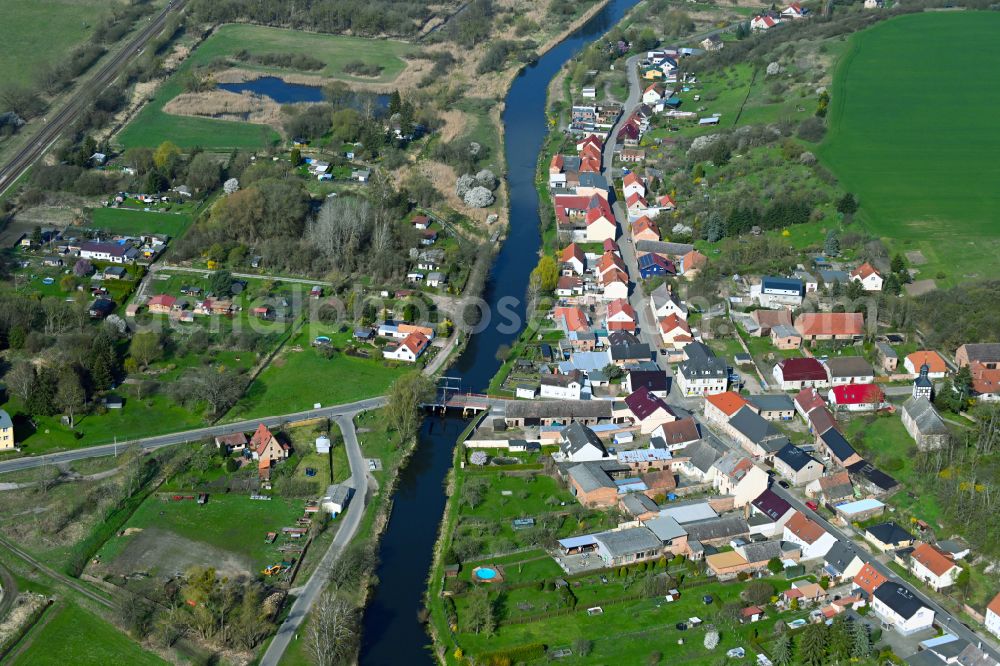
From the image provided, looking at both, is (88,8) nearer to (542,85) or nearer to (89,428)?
(542,85)

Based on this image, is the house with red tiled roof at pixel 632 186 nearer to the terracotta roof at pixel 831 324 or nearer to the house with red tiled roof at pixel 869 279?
the house with red tiled roof at pixel 869 279

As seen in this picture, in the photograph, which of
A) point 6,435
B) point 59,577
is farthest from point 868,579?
point 6,435

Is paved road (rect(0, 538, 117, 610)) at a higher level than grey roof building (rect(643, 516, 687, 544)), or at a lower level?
lower

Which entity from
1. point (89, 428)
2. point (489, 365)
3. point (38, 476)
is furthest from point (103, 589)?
point (489, 365)

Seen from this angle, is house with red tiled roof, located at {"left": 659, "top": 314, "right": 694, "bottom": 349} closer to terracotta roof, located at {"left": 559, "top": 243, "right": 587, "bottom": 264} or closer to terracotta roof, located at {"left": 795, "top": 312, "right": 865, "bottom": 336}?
terracotta roof, located at {"left": 795, "top": 312, "right": 865, "bottom": 336}

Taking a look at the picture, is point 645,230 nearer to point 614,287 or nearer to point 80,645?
point 614,287

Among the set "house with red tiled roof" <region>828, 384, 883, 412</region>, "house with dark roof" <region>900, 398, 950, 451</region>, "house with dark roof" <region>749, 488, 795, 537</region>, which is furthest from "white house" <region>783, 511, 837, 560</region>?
"house with red tiled roof" <region>828, 384, 883, 412</region>


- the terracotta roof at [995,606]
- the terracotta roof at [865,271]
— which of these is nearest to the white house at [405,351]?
the terracotta roof at [865,271]
